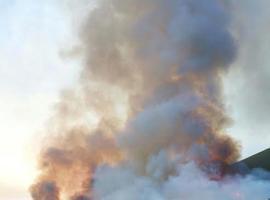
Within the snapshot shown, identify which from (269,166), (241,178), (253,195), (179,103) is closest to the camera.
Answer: (253,195)

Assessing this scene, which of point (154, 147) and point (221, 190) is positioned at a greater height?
point (154, 147)

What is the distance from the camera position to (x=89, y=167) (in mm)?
128625

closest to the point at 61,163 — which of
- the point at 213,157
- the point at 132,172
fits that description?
the point at 132,172

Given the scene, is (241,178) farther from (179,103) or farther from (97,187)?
(97,187)

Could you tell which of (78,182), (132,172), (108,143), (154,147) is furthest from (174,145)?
A: (78,182)

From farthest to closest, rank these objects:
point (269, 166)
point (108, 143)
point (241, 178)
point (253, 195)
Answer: point (108, 143)
point (269, 166)
point (241, 178)
point (253, 195)

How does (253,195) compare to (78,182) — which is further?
(78,182)

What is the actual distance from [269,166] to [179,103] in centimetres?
3082

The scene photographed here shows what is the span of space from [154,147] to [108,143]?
1860cm

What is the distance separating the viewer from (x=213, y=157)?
357ft

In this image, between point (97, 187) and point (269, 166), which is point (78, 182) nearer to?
point (97, 187)

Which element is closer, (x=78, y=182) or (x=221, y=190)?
(x=221, y=190)

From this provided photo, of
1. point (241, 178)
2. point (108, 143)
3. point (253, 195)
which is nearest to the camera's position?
point (253, 195)

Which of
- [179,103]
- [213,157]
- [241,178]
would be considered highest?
[179,103]
